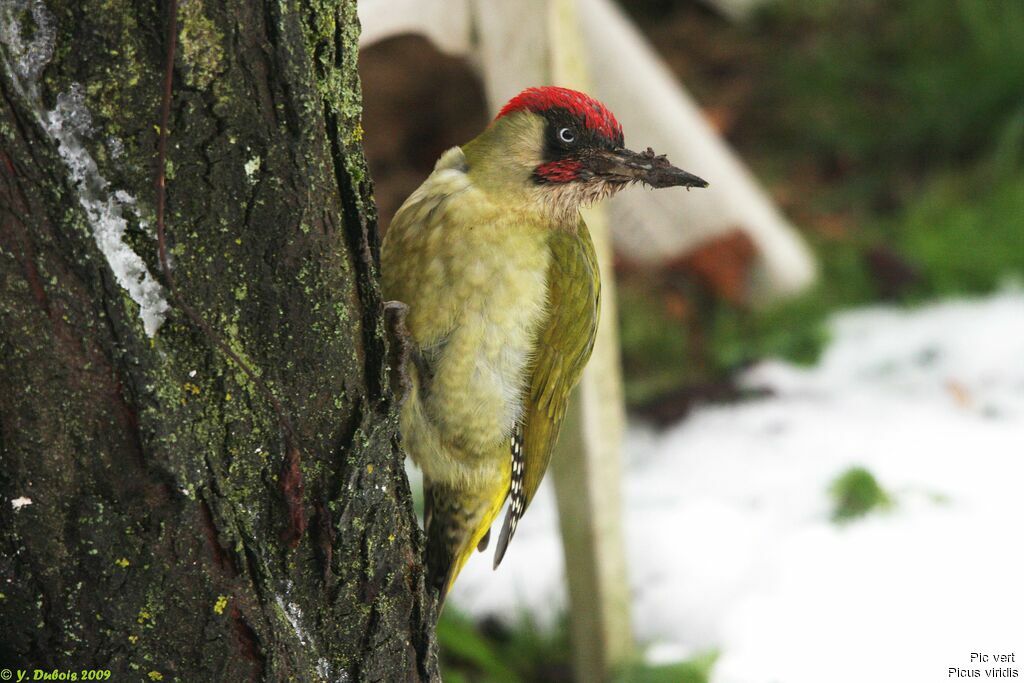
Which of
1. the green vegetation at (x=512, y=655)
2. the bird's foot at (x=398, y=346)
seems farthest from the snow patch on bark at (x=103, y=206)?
the green vegetation at (x=512, y=655)

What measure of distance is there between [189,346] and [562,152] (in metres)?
1.05

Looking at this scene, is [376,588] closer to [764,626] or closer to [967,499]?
[764,626]

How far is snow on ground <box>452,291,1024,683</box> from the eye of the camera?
3.05 meters

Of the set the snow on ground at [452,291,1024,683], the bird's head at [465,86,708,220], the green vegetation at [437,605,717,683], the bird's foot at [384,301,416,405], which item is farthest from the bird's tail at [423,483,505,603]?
the snow on ground at [452,291,1024,683]

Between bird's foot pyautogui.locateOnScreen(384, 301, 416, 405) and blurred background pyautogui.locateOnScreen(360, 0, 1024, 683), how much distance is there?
1193 mm

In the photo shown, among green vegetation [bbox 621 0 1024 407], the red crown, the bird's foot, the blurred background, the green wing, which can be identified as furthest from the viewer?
green vegetation [bbox 621 0 1024 407]

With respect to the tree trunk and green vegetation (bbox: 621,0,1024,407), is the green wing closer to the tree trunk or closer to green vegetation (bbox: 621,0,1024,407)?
the tree trunk

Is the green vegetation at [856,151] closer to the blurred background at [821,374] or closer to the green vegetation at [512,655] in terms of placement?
the blurred background at [821,374]

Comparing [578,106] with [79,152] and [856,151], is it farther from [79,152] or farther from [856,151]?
[856,151]

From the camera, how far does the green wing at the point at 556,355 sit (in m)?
2.33

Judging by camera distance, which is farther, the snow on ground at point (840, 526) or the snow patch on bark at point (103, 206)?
the snow on ground at point (840, 526)

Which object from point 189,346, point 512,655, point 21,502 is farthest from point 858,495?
point 21,502

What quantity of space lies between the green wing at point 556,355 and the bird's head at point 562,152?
0.12 metres

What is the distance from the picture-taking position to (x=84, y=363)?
1394 millimetres
